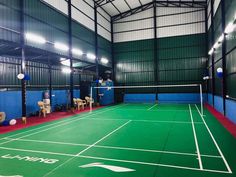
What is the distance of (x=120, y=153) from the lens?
637cm

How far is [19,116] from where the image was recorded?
564 inches

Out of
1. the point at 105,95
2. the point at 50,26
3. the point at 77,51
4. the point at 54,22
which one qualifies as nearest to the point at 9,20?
the point at 50,26

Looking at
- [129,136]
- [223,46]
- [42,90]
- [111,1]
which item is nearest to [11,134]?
[129,136]

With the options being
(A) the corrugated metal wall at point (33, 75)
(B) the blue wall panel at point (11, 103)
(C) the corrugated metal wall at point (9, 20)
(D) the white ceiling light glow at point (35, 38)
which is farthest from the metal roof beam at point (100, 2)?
(B) the blue wall panel at point (11, 103)

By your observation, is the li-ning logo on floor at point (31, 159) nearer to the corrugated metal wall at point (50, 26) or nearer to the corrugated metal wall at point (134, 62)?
the corrugated metal wall at point (50, 26)

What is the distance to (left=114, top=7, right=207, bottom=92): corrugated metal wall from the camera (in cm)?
2489

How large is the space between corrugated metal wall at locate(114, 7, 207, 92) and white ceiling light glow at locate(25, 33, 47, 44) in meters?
14.4

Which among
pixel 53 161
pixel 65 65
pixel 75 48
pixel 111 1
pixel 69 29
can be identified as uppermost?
pixel 111 1

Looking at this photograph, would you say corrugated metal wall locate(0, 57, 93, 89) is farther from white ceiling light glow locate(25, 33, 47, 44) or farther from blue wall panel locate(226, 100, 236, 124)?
blue wall panel locate(226, 100, 236, 124)

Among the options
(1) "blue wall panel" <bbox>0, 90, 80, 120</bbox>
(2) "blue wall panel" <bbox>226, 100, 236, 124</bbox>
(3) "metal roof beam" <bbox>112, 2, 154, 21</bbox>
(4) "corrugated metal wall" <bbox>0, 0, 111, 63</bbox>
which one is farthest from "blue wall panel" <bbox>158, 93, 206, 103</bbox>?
(1) "blue wall panel" <bbox>0, 90, 80, 120</bbox>

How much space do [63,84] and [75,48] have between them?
13.6 feet

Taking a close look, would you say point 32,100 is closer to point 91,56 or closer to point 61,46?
point 61,46

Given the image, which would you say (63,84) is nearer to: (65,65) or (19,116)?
(65,65)

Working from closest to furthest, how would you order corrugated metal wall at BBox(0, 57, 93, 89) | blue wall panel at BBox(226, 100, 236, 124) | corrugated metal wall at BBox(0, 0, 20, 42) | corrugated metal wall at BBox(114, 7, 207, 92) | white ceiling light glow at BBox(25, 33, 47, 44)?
blue wall panel at BBox(226, 100, 236, 124) < corrugated metal wall at BBox(0, 0, 20, 42) < corrugated metal wall at BBox(0, 57, 93, 89) < white ceiling light glow at BBox(25, 33, 47, 44) < corrugated metal wall at BBox(114, 7, 207, 92)
